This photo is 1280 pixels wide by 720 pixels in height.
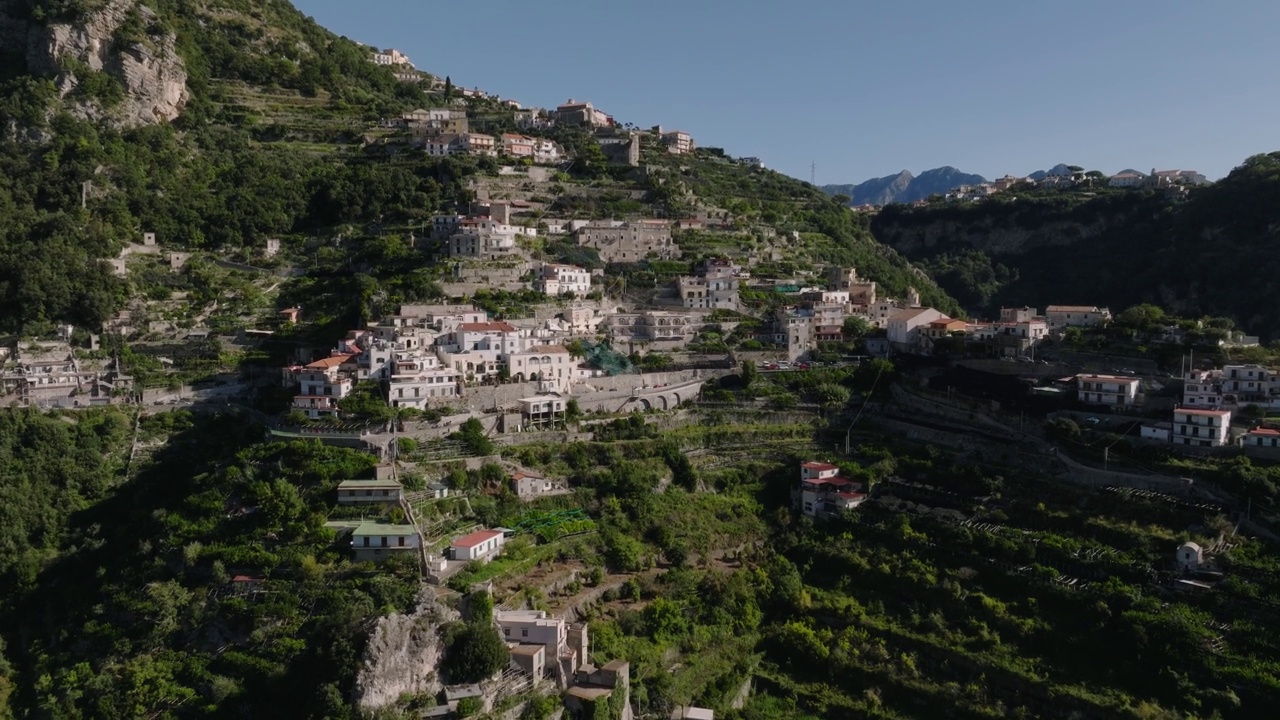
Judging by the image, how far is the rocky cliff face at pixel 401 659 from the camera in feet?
59.6

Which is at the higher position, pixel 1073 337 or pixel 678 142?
pixel 678 142

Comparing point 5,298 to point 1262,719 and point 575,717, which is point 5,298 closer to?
point 575,717

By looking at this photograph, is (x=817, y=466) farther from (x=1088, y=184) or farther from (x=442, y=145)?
(x=1088, y=184)

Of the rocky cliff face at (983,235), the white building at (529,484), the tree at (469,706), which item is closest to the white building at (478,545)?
the white building at (529,484)

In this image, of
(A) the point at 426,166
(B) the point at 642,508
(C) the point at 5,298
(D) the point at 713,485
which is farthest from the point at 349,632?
(A) the point at 426,166

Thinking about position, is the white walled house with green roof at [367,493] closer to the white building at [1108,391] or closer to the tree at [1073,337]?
the white building at [1108,391]

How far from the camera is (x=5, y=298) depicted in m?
35.1

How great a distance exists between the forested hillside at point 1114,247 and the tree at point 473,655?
145 feet

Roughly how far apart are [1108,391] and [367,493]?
23.2 meters

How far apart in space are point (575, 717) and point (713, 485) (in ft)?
38.4

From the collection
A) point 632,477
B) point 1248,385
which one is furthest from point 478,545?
point 1248,385

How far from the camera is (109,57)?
49469 mm

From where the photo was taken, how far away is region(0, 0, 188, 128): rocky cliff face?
156ft

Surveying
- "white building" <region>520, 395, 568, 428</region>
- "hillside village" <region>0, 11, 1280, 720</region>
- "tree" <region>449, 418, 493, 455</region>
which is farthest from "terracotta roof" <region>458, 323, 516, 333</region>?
"tree" <region>449, 418, 493, 455</region>
